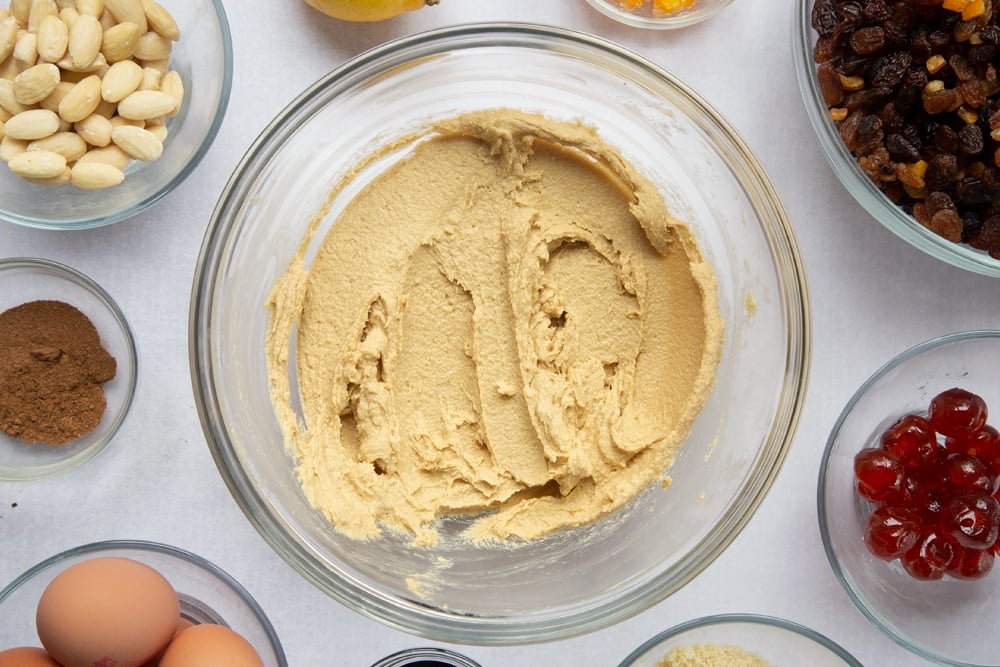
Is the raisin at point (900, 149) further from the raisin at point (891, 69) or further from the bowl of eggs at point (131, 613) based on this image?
the bowl of eggs at point (131, 613)

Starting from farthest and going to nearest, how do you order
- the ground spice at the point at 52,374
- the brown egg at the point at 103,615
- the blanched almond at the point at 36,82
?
the ground spice at the point at 52,374 → the blanched almond at the point at 36,82 → the brown egg at the point at 103,615

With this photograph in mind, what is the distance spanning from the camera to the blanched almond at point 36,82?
1549mm

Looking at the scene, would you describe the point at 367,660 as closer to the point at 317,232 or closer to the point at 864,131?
the point at 317,232

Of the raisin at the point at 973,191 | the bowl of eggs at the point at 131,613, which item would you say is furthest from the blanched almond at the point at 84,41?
the raisin at the point at 973,191

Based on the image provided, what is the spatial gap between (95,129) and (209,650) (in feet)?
3.12

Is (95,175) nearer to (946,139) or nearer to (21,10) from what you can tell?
(21,10)

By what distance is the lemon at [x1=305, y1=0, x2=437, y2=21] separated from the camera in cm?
158

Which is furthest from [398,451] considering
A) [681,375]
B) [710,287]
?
[710,287]

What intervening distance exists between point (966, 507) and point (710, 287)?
599 mm

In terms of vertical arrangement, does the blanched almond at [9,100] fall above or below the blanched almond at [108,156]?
above

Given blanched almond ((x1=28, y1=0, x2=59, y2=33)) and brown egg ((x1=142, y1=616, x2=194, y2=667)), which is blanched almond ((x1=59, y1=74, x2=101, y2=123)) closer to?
blanched almond ((x1=28, y1=0, x2=59, y2=33))

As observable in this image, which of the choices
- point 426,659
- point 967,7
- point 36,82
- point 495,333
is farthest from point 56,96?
point 967,7

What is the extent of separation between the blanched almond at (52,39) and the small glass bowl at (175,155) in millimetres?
193

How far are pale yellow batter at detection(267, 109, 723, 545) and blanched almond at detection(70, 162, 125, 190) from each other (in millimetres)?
359
